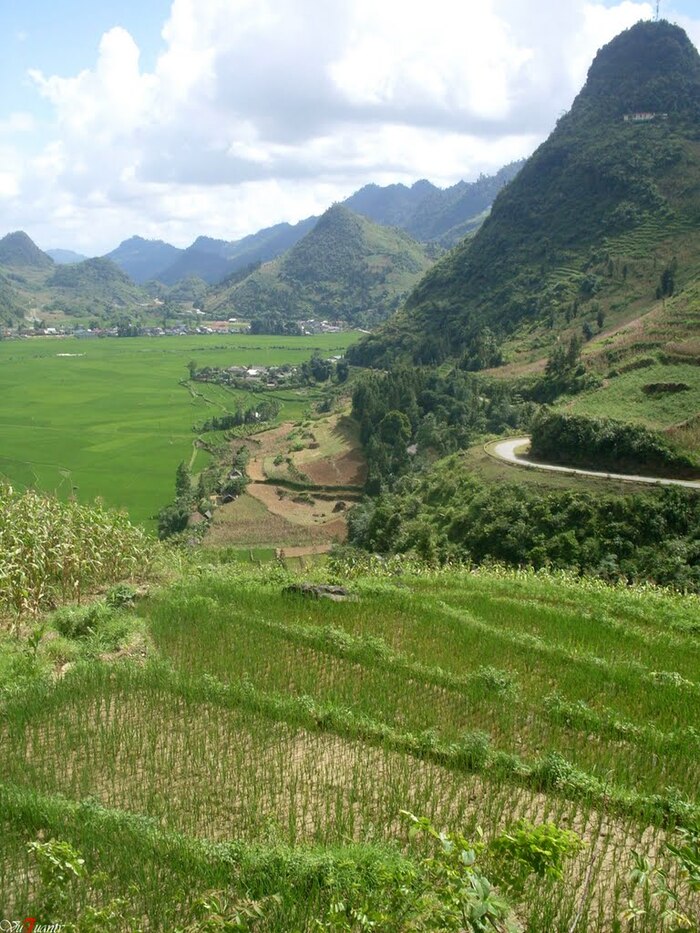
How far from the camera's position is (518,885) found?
202 inches

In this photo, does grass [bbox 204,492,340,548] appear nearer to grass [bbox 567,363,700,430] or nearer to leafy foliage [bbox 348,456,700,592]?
leafy foliage [bbox 348,456,700,592]

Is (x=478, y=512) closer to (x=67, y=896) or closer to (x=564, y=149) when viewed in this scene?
(x=67, y=896)

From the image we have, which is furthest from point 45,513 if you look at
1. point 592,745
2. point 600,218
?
point 600,218

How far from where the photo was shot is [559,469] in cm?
3212

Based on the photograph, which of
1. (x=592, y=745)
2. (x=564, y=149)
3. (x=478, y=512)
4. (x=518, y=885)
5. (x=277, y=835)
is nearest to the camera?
(x=518, y=885)

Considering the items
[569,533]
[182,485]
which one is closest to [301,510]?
[182,485]

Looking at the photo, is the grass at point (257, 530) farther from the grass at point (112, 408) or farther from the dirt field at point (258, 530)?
the grass at point (112, 408)

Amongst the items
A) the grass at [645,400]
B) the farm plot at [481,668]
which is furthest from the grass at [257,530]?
the farm plot at [481,668]

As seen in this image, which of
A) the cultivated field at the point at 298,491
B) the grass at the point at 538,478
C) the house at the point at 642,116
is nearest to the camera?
the grass at the point at 538,478

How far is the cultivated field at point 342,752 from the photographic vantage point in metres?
6.31

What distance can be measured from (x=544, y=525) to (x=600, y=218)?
71.5m

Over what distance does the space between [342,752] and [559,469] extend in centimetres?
2551

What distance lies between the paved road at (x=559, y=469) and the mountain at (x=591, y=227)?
3275cm

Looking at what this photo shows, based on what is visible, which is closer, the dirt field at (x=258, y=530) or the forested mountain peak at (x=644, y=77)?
the dirt field at (x=258, y=530)
